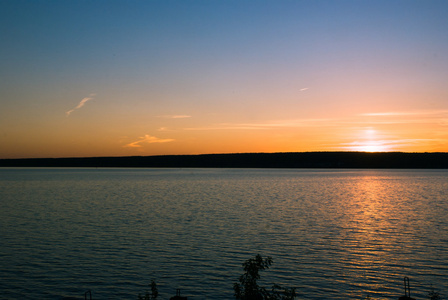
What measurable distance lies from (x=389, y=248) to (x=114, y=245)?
923 inches

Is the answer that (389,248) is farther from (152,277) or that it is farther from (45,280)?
(45,280)

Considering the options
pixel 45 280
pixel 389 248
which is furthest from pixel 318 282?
pixel 45 280

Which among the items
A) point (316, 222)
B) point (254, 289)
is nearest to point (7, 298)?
point (254, 289)

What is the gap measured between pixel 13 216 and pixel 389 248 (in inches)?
1855

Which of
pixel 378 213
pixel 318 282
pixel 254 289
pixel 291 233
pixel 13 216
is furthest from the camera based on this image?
pixel 378 213

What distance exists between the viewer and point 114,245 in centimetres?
3484

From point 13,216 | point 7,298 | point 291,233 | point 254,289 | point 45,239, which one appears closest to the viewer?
point 254,289

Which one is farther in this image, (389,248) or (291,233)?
(291,233)

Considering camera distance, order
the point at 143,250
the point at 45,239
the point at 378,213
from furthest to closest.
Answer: the point at 378,213, the point at 45,239, the point at 143,250

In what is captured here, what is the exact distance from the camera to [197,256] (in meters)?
30.9

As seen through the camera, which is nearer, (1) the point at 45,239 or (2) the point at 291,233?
(1) the point at 45,239

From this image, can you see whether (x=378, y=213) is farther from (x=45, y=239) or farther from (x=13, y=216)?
(x=13, y=216)

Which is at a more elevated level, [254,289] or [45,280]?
[254,289]

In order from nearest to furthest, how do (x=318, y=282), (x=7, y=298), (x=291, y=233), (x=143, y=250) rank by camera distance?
(x=7, y=298), (x=318, y=282), (x=143, y=250), (x=291, y=233)
